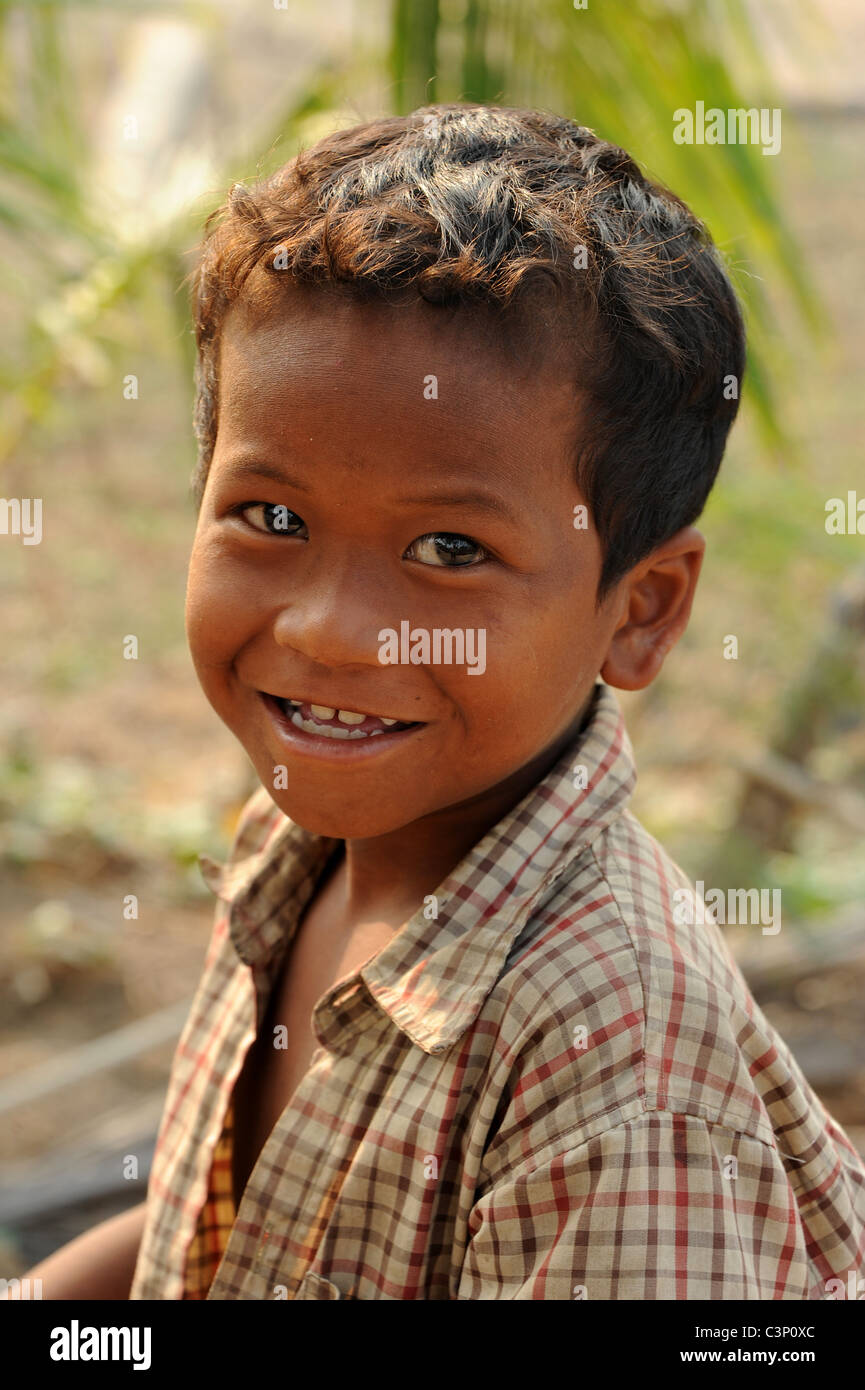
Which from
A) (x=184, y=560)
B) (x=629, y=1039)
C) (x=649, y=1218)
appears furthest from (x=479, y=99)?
(x=184, y=560)

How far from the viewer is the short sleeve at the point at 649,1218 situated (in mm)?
903

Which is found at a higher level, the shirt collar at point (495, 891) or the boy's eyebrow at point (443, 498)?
the boy's eyebrow at point (443, 498)

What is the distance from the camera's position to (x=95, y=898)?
372cm

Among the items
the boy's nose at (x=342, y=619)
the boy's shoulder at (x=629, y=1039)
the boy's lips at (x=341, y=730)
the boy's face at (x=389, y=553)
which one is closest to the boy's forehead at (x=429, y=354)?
the boy's face at (x=389, y=553)

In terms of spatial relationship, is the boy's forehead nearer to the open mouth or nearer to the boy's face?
the boy's face

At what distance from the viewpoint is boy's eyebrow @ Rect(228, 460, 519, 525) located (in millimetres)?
956

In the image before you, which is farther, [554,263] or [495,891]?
[495,891]

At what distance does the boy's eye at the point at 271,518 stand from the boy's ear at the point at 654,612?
0.31 metres

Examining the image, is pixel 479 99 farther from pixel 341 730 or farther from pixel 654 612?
pixel 341 730

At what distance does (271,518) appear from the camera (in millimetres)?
→ 1047

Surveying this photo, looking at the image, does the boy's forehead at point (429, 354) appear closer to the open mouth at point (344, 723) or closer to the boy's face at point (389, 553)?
the boy's face at point (389, 553)

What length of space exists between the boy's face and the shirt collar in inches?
2.2

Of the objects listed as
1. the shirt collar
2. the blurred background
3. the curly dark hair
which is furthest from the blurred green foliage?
the shirt collar

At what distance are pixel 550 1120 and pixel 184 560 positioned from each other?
545 centimetres
